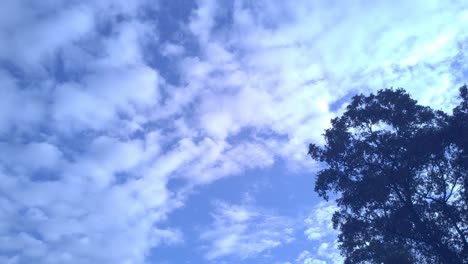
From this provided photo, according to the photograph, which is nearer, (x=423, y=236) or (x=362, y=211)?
(x=423, y=236)

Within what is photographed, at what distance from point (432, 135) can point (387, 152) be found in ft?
9.20

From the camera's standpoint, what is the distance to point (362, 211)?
27141mm

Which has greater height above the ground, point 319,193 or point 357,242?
point 319,193

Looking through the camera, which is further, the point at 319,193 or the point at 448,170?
the point at 319,193

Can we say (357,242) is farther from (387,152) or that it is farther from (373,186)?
(387,152)

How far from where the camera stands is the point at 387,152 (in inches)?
1040

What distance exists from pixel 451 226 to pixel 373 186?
16.4ft

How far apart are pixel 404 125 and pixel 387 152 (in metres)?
2.03

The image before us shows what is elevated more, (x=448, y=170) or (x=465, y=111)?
(x=465, y=111)

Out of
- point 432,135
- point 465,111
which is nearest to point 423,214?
point 432,135

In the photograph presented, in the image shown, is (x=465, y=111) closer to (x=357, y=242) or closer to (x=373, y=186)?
(x=373, y=186)

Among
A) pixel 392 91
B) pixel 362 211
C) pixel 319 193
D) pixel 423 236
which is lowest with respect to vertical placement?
pixel 423 236

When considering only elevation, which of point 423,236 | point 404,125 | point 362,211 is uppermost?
point 404,125

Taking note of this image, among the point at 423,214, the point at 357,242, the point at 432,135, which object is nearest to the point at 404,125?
the point at 432,135
